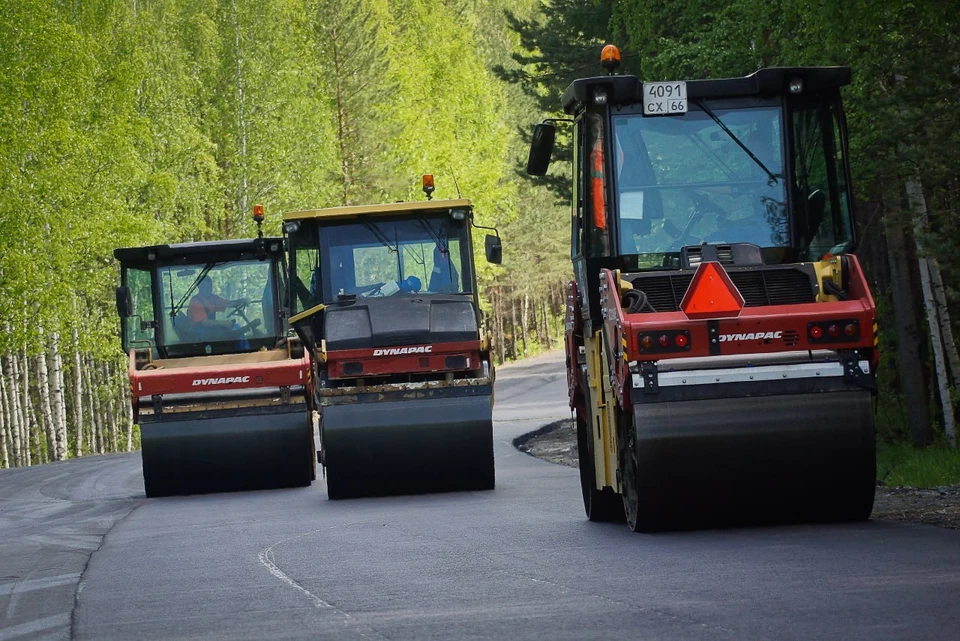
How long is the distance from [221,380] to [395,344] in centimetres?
307

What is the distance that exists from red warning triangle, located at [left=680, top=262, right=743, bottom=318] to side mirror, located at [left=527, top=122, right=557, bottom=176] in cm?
192

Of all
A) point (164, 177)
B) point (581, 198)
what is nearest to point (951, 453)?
point (581, 198)

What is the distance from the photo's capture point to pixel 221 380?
18.2 m

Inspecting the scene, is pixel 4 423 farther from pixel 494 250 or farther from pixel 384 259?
pixel 494 250

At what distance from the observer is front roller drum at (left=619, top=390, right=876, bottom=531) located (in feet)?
31.2

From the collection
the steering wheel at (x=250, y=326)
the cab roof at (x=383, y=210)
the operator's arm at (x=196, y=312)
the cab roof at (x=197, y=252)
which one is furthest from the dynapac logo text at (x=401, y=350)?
the operator's arm at (x=196, y=312)

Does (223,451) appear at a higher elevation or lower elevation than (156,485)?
higher

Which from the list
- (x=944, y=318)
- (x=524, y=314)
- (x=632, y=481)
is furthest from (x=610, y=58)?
(x=524, y=314)

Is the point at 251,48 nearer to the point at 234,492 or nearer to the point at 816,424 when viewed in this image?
the point at 234,492

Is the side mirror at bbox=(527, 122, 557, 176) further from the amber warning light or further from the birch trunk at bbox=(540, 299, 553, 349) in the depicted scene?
the birch trunk at bbox=(540, 299, 553, 349)

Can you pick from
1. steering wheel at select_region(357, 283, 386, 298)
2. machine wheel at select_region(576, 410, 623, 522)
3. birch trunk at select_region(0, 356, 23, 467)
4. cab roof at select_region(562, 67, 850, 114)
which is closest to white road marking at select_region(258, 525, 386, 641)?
machine wheel at select_region(576, 410, 623, 522)

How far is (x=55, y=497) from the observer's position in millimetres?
20812

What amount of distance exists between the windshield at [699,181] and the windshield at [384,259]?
656 cm

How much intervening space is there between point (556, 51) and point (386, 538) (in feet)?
80.9
